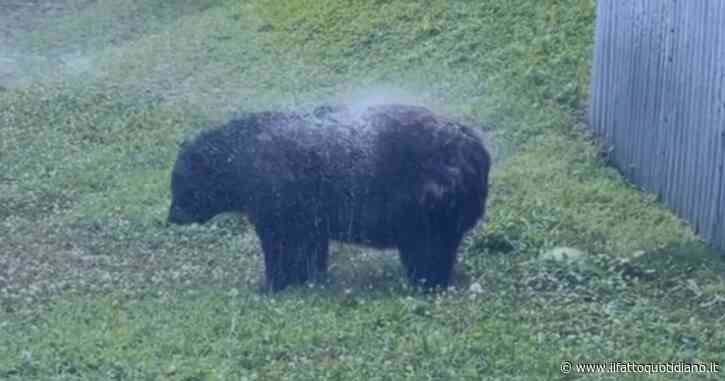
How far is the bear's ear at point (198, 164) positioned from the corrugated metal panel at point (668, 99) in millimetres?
3483

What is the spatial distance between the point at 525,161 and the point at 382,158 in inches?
127

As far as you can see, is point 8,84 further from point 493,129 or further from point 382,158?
point 382,158

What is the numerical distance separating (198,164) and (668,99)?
370 cm

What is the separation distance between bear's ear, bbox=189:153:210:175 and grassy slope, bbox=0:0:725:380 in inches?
25.9

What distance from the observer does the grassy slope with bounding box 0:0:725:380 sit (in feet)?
23.7

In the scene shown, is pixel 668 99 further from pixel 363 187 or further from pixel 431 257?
pixel 363 187

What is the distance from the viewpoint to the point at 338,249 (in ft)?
33.0

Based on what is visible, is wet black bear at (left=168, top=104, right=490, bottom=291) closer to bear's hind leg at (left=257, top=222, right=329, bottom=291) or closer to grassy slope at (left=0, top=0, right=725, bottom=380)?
bear's hind leg at (left=257, top=222, right=329, bottom=291)

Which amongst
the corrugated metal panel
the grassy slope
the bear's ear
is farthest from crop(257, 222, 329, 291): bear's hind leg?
the corrugated metal panel

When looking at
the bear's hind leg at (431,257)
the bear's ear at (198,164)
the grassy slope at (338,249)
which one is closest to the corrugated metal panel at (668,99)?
the grassy slope at (338,249)

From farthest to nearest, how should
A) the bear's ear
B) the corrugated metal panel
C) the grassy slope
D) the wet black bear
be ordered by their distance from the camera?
the corrugated metal panel → the bear's ear → the wet black bear → the grassy slope

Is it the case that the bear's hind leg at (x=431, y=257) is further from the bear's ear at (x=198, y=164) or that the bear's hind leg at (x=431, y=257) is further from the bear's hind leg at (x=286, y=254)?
the bear's ear at (x=198, y=164)

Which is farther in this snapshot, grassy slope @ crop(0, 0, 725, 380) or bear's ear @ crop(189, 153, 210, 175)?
bear's ear @ crop(189, 153, 210, 175)

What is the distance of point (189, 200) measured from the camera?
30.8 feet
